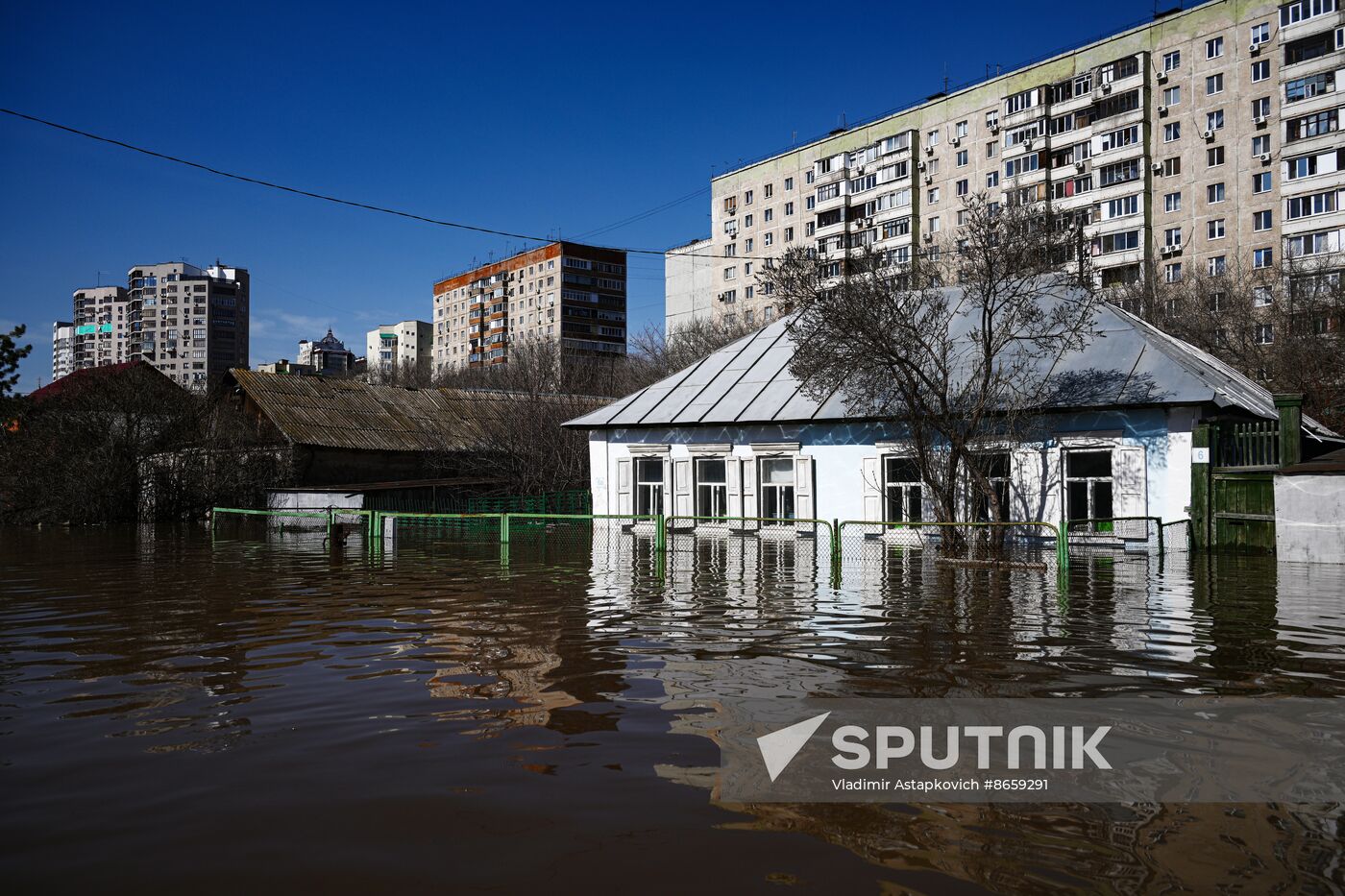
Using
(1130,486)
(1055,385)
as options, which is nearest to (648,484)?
(1055,385)

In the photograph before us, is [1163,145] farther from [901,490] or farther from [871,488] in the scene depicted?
[871,488]

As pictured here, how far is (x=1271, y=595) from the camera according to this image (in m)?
11.7

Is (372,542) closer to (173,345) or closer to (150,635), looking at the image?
(150,635)

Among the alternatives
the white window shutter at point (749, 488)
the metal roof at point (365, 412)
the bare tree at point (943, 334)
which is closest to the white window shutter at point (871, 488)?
the bare tree at point (943, 334)

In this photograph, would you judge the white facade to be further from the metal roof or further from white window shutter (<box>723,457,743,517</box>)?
the metal roof

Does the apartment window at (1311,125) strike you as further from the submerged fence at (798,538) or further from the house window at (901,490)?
the house window at (901,490)

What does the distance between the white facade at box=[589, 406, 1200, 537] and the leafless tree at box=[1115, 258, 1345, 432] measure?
52.2ft

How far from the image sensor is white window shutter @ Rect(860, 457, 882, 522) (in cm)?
2250

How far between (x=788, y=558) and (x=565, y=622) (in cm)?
887

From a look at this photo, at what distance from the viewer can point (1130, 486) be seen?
63.9ft

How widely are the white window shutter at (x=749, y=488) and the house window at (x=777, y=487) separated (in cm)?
21

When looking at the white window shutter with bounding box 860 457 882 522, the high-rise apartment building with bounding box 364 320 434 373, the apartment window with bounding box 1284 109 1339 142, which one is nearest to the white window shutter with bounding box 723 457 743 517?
the white window shutter with bounding box 860 457 882 522

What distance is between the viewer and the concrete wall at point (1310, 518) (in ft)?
52.6

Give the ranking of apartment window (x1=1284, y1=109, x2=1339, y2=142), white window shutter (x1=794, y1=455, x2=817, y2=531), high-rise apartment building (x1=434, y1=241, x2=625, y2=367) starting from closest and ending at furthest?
white window shutter (x1=794, y1=455, x2=817, y2=531), apartment window (x1=1284, y1=109, x2=1339, y2=142), high-rise apartment building (x1=434, y1=241, x2=625, y2=367)
